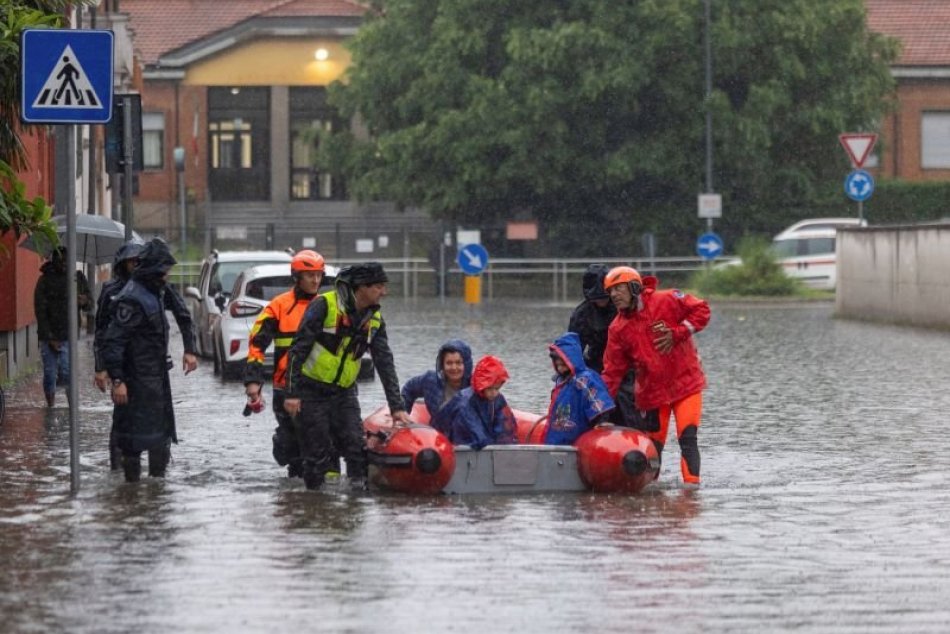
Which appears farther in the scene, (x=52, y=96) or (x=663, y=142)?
(x=663, y=142)

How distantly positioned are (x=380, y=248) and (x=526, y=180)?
764cm

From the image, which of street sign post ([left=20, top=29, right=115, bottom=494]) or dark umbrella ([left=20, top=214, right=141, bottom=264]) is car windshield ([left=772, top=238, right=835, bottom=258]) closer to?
dark umbrella ([left=20, top=214, right=141, bottom=264])

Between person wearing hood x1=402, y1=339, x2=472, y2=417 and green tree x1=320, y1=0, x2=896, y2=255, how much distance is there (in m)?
40.7

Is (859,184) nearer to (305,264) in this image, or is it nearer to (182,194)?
(182,194)

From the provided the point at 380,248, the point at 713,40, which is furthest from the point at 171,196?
the point at 713,40

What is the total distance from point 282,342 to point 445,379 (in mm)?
1046

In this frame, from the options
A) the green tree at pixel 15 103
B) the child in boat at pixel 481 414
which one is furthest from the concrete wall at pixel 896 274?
the green tree at pixel 15 103

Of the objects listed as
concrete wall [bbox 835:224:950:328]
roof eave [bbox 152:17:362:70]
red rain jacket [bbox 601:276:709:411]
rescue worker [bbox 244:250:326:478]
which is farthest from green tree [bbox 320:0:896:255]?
red rain jacket [bbox 601:276:709:411]

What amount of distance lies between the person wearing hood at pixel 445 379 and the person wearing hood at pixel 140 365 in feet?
4.81

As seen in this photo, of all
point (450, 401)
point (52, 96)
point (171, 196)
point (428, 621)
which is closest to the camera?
point (428, 621)

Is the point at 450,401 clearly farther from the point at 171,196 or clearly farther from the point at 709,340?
the point at 171,196

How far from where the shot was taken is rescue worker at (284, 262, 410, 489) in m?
13.2

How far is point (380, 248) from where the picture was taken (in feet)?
207

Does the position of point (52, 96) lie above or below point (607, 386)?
above
